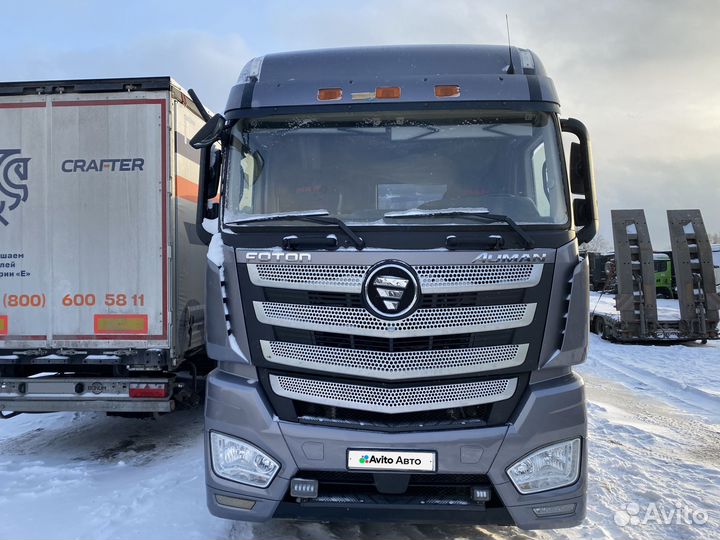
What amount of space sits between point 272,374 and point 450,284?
1219 millimetres

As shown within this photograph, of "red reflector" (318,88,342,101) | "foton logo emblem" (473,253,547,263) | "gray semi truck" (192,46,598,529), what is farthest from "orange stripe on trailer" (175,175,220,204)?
"foton logo emblem" (473,253,547,263)

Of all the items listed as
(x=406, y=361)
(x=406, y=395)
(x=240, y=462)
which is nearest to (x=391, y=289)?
(x=406, y=361)

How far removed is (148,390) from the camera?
5410 millimetres

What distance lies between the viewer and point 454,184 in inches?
146

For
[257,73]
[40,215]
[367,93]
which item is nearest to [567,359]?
[367,93]

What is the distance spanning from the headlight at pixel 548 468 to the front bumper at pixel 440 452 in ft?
0.12

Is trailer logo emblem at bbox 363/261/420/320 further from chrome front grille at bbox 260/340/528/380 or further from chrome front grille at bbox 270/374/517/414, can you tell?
chrome front grille at bbox 270/374/517/414

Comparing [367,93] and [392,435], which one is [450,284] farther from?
[367,93]

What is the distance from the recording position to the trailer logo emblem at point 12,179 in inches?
215

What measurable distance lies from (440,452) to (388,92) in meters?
2.33

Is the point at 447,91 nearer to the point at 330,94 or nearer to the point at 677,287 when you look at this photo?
the point at 330,94

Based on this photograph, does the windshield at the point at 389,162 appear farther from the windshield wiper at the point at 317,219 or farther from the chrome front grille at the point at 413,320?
the chrome front grille at the point at 413,320

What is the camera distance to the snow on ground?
3.85 meters

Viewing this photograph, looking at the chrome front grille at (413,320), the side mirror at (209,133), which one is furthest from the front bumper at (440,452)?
the side mirror at (209,133)
